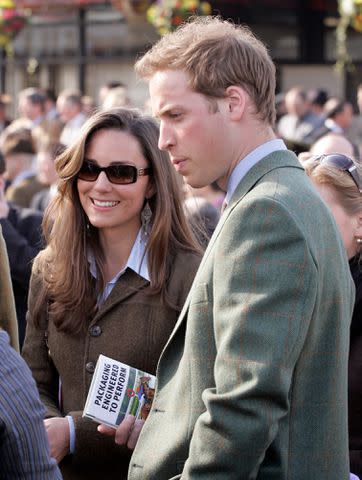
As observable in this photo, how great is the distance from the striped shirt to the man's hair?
80 cm

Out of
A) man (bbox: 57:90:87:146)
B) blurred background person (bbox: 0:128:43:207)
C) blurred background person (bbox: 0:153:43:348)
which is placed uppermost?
blurred background person (bbox: 0:153:43:348)

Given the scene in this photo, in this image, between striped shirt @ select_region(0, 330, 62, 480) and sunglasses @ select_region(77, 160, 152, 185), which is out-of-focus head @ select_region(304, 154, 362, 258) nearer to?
sunglasses @ select_region(77, 160, 152, 185)

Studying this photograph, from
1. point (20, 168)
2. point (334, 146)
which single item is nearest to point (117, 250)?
point (334, 146)

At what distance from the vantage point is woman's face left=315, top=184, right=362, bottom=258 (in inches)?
146

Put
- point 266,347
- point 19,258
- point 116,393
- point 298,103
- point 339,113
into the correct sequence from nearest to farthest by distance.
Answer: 1. point 266,347
2. point 116,393
3. point 19,258
4. point 339,113
5. point 298,103

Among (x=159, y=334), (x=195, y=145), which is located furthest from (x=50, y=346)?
(x=195, y=145)

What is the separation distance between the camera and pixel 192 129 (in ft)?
8.14

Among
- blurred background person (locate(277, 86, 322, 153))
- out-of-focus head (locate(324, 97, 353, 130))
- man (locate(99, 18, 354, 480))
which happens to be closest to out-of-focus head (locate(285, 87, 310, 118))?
blurred background person (locate(277, 86, 322, 153))

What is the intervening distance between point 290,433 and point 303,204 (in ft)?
1.77

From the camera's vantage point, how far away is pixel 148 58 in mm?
2580

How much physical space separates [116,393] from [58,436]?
0.36 metres

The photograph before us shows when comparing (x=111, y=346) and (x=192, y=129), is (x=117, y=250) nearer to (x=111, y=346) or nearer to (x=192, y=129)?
(x=111, y=346)

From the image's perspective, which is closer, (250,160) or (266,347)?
(266,347)

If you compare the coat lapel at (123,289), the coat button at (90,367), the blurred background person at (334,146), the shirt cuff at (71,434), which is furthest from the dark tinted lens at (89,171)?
the blurred background person at (334,146)
